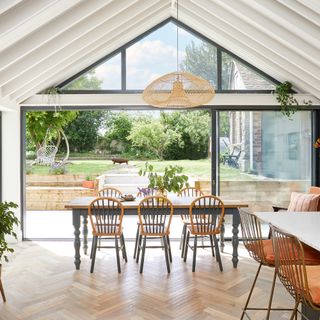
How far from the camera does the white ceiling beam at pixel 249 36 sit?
5125 millimetres

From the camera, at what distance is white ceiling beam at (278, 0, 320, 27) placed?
387 centimetres

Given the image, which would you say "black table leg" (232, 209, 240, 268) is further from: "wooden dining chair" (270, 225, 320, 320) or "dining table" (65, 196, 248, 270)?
"wooden dining chair" (270, 225, 320, 320)

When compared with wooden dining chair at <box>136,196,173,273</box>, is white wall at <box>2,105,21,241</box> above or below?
above

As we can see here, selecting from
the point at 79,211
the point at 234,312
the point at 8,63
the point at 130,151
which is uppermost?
the point at 8,63

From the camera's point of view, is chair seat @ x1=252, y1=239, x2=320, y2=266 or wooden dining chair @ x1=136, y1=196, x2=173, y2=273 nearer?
chair seat @ x1=252, y1=239, x2=320, y2=266

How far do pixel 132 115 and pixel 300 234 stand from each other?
9.86 m

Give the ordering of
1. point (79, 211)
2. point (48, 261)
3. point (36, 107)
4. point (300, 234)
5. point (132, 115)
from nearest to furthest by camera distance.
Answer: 1. point (300, 234)
2. point (79, 211)
3. point (48, 261)
4. point (36, 107)
5. point (132, 115)

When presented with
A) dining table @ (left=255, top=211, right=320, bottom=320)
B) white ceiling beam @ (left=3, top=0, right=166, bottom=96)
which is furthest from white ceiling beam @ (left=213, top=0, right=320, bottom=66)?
dining table @ (left=255, top=211, right=320, bottom=320)

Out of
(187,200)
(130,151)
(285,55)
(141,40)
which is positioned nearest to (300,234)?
(187,200)

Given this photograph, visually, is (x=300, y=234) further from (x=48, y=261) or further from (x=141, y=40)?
(x=141, y=40)

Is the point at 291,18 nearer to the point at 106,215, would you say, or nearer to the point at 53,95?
the point at 106,215

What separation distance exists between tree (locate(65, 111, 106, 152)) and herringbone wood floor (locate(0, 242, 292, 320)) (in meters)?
6.61

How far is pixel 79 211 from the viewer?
15.2ft

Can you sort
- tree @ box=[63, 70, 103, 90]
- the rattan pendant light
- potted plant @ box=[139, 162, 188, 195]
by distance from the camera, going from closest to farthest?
the rattan pendant light, potted plant @ box=[139, 162, 188, 195], tree @ box=[63, 70, 103, 90]
